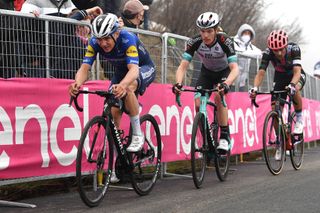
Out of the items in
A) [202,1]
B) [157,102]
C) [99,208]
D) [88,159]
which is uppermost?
[202,1]

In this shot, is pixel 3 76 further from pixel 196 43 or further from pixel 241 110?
pixel 241 110

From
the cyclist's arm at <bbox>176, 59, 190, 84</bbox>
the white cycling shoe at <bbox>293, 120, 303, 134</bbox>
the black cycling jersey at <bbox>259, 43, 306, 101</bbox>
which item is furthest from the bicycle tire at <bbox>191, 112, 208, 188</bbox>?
the white cycling shoe at <bbox>293, 120, 303, 134</bbox>

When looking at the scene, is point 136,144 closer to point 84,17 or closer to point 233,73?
point 233,73

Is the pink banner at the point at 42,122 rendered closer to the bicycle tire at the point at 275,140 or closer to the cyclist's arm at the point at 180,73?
the cyclist's arm at the point at 180,73

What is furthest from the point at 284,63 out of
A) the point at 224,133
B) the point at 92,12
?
the point at 92,12

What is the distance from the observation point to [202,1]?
95.6 feet

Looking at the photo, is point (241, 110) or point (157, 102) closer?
point (157, 102)

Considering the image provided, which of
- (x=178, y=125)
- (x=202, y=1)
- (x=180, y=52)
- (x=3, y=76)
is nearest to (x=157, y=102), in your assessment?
(x=178, y=125)

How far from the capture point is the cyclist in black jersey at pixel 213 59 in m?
7.49

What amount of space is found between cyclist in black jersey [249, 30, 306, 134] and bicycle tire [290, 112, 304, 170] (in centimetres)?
13

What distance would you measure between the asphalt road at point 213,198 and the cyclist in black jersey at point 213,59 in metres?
0.82

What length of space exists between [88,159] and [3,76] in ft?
4.88

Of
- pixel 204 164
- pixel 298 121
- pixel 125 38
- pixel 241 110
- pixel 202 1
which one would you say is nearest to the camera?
pixel 125 38

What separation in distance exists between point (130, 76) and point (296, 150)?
15.3 ft
